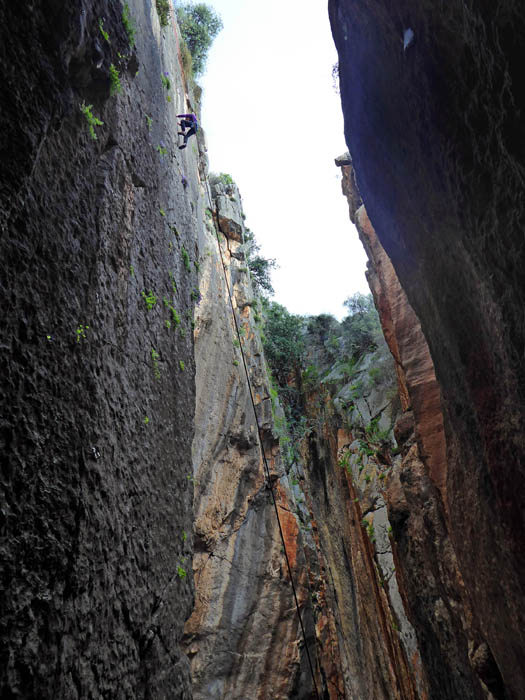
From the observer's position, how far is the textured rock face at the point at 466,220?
9.80 feet

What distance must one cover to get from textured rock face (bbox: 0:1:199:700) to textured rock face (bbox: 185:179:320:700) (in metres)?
4.50

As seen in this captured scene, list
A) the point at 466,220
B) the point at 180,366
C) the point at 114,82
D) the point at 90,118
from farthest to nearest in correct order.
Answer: the point at 180,366 < the point at 114,82 < the point at 90,118 < the point at 466,220

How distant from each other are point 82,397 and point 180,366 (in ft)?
8.91

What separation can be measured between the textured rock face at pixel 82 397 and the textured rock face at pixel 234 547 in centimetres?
450

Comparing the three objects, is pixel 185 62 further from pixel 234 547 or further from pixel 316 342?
pixel 316 342

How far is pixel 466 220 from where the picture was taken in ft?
11.9

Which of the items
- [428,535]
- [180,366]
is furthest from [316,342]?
[180,366]

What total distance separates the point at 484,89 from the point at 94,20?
3.11 meters

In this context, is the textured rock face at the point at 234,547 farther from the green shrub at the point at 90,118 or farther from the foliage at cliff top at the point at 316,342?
the foliage at cliff top at the point at 316,342

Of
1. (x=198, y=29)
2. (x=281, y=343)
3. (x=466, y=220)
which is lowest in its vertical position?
(x=466, y=220)

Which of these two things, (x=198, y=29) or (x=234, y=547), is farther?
(x=198, y=29)

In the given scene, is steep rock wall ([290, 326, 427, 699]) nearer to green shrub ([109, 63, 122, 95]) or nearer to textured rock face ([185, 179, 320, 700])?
textured rock face ([185, 179, 320, 700])

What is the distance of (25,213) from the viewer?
10.5 feet

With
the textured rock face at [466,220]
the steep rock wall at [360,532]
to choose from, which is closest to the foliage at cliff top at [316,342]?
the steep rock wall at [360,532]
